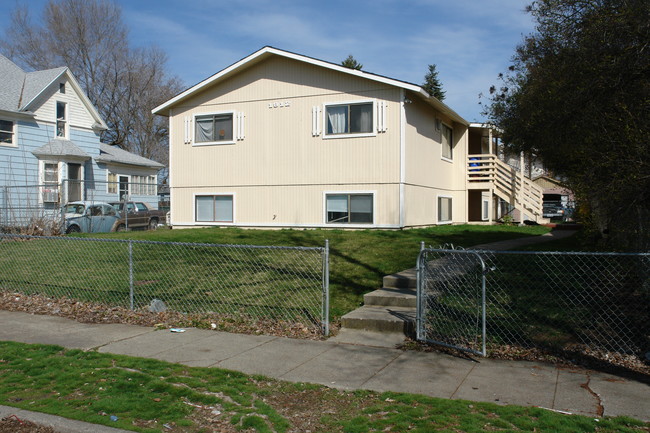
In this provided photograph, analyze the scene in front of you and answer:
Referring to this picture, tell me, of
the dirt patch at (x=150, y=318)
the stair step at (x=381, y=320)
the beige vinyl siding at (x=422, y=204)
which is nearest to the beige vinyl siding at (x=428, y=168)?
the beige vinyl siding at (x=422, y=204)

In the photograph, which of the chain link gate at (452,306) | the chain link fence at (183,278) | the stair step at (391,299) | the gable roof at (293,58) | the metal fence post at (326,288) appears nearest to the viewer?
the chain link gate at (452,306)

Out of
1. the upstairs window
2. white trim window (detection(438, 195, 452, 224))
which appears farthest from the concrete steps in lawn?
the upstairs window

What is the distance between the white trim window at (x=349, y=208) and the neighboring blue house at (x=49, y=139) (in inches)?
370

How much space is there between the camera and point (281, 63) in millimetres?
20219

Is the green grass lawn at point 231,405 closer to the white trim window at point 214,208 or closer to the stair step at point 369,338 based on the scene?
the stair step at point 369,338

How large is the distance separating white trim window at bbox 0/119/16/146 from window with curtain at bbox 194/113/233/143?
29.7 feet

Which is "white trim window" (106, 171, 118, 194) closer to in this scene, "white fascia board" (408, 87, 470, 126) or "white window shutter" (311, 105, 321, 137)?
"white window shutter" (311, 105, 321, 137)

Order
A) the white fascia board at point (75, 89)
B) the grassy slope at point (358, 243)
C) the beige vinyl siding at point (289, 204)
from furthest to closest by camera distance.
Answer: the white fascia board at point (75, 89) < the beige vinyl siding at point (289, 204) < the grassy slope at point (358, 243)

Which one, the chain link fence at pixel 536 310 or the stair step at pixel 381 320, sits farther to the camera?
the stair step at pixel 381 320

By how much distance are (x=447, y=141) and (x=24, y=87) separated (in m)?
19.7

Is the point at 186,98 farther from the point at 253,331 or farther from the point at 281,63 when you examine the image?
the point at 253,331

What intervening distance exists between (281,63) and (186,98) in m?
4.15

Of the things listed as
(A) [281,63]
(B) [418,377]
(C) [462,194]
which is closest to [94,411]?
(B) [418,377]

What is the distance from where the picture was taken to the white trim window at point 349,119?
1900cm
